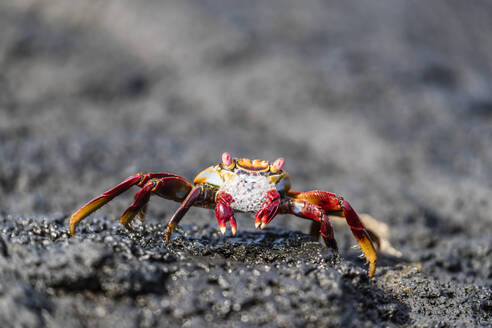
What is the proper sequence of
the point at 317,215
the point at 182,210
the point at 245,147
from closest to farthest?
the point at 182,210, the point at 317,215, the point at 245,147

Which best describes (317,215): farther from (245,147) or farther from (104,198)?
(245,147)

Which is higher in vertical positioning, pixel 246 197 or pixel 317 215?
pixel 246 197

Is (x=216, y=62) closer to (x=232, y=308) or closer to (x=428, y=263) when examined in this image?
(x=428, y=263)

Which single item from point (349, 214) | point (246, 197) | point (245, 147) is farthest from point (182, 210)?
point (245, 147)

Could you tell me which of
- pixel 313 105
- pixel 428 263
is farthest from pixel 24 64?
pixel 428 263

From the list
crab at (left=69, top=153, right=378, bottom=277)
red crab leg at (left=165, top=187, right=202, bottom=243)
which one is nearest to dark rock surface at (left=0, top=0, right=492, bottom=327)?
red crab leg at (left=165, top=187, right=202, bottom=243)

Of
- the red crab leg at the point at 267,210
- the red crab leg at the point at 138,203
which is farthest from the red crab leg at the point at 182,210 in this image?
the red crab leg at the point at 267,210
